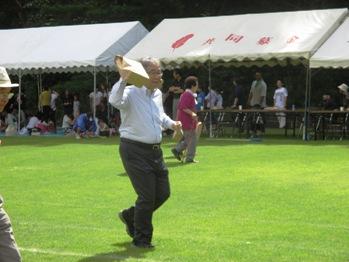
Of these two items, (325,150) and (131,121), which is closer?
(131,121)

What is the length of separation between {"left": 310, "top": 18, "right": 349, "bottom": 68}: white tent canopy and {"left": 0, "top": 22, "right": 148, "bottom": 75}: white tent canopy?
7783 mm

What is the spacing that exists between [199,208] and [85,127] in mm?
16407

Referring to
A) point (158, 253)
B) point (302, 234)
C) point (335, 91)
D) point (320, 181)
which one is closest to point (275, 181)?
point (320, 181)

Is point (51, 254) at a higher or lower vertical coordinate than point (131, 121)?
lower

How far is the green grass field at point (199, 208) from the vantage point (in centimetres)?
720

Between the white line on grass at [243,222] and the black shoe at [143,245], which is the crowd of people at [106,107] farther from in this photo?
the black shoe at [143,245]

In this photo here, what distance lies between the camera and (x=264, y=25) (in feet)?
76.5

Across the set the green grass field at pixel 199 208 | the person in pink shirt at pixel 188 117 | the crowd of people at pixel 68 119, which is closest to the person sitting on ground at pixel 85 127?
the crowd of people at pixel 68 119

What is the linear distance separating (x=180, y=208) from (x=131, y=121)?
263cm

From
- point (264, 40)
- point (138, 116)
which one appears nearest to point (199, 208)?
point (138, 116)

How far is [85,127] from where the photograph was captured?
83.9 feet

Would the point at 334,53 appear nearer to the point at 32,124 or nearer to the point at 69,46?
the point at 69,46

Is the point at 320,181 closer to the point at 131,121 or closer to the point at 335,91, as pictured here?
the point at 131,121

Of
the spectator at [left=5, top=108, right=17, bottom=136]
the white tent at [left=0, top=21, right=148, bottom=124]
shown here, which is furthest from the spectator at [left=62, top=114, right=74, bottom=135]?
the white tent at [left=0, top=21, right=148, bottom=124]
